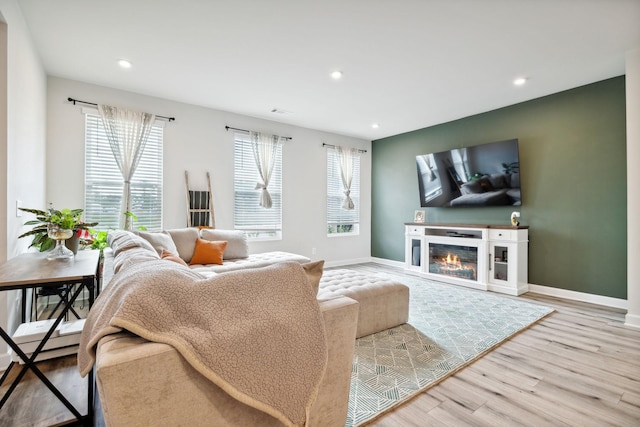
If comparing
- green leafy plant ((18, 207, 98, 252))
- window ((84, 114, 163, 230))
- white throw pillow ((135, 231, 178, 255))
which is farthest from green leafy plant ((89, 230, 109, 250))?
green leafy plant ((18, 207, 98, 252))

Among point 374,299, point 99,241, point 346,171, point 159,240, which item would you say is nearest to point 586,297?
point 374,299

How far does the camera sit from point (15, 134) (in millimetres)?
2264

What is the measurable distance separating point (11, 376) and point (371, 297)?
2671mm

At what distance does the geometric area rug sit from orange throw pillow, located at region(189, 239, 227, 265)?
199cm

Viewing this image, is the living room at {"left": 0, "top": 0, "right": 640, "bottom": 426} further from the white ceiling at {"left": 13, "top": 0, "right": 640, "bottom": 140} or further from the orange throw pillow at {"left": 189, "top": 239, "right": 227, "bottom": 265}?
the orange throw pillow at {"left": 189, "top": 239, "right": 227, "bottom": 265}

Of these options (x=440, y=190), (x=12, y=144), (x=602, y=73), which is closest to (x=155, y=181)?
(x=12, y=144)

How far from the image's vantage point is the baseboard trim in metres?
3.51

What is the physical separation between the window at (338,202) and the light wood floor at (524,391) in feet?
12.5

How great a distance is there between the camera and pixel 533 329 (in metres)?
2.88

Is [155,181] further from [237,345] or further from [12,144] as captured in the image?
[237,345]

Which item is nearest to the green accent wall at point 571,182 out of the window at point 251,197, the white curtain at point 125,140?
the window at point 251,197

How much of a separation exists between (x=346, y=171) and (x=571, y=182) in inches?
141

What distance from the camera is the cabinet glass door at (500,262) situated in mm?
4180

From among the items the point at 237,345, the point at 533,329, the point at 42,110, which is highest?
the point at 42,110
